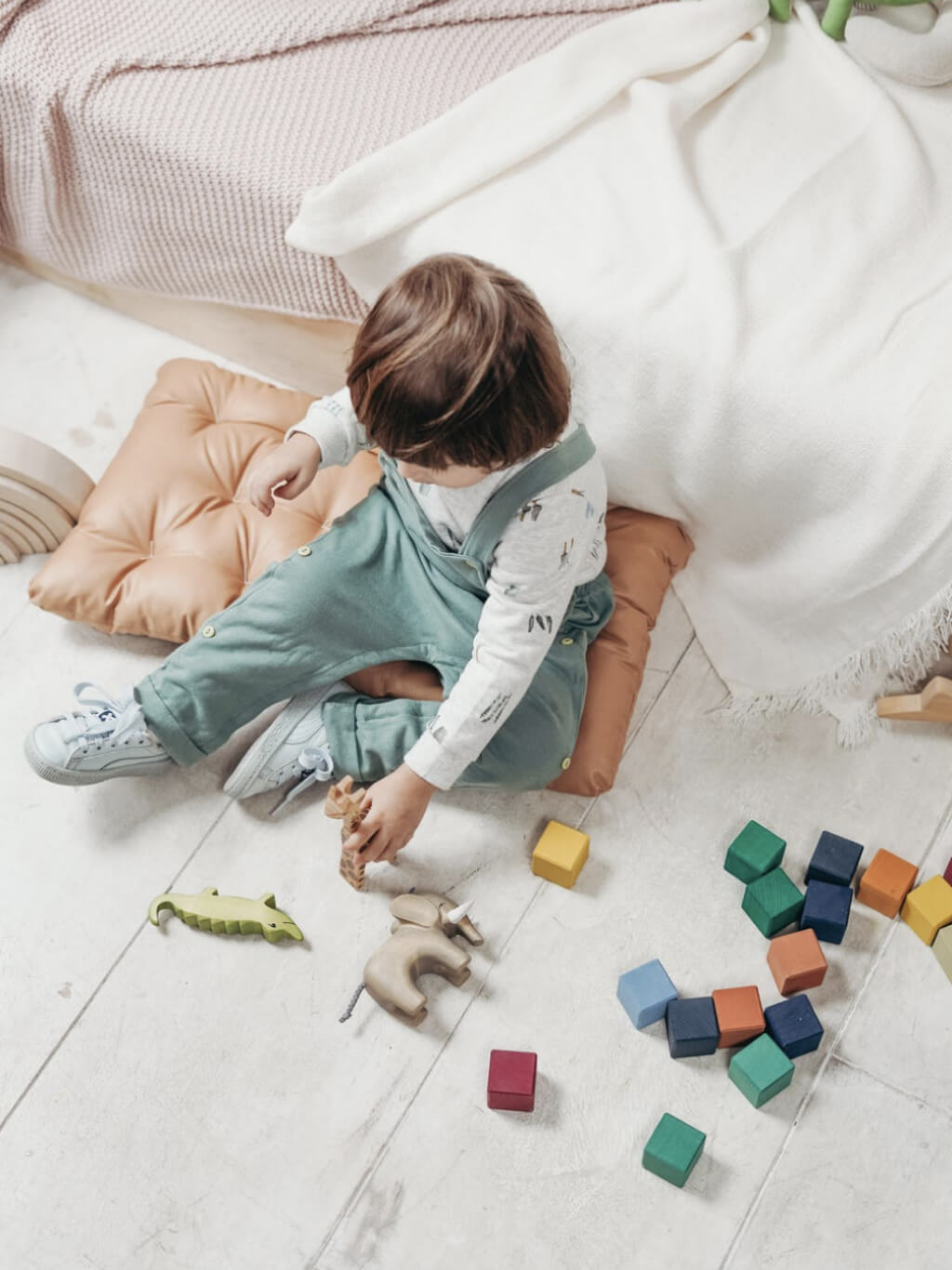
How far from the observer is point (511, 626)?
1035mm

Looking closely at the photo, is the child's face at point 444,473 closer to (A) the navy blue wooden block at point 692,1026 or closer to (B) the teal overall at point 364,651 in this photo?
(B) the teal overall at point 364,651

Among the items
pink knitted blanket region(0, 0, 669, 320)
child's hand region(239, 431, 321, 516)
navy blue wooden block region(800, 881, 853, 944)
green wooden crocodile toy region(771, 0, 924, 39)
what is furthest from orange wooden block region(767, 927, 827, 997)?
green wooden crocodile toy region(771, 0, 924, 39)

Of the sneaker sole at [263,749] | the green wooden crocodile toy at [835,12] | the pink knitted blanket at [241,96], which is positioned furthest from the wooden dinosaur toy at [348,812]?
the green wooden crocodile toy at [835,12]

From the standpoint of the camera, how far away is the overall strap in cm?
99

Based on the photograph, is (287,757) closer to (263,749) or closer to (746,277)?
(263,749)

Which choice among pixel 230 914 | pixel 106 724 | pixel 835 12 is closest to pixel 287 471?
pixel 106 724

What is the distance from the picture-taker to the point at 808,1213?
107cm

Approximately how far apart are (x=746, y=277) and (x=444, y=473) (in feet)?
1.38

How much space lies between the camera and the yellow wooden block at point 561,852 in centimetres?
118

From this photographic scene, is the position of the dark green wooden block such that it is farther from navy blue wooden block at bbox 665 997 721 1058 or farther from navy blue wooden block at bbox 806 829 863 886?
navy blue wooden block at bbox 806 829 863 886

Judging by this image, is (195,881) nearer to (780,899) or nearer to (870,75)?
(780,899)

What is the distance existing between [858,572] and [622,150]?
0.49m

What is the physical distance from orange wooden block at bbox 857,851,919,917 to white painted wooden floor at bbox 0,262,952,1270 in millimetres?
30

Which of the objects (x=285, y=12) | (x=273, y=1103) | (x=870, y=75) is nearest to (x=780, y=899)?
(x=273, y=1103)
